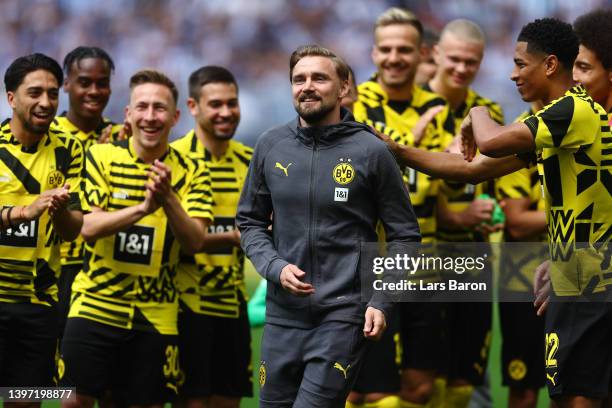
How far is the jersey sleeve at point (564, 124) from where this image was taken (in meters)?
5.50

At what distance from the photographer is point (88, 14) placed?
1620 cm

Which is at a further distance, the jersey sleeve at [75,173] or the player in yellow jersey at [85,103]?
the player in yellow jersey at [85,103]

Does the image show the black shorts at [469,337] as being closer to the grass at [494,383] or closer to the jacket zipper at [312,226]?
the grass at [494,383]

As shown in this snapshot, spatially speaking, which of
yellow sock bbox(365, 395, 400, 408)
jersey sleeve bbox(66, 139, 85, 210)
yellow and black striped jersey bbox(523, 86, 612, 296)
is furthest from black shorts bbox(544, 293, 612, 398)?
jersey sleeve bbox(66, 139, 85, 210)

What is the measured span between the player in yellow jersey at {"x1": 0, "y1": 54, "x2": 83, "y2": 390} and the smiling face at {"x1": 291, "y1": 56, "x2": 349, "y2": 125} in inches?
60.8

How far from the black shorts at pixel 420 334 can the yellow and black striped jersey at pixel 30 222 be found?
2452mm

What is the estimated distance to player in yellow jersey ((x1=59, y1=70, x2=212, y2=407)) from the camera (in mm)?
7074

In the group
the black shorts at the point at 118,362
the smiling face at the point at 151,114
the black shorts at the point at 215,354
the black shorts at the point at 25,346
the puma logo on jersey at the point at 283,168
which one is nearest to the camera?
the puma logo on jersey at the point at 283,168

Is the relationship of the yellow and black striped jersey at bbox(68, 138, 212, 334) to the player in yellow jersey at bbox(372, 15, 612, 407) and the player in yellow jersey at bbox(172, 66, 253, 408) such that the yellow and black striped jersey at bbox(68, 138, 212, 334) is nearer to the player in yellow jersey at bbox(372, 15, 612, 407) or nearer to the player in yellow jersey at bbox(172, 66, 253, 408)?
the player in yellow jersey at bbox(172, 66, 253, 408)

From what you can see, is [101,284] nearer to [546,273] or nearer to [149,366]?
[149,366]

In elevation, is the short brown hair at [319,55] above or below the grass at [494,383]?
above

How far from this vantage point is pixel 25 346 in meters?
6.80

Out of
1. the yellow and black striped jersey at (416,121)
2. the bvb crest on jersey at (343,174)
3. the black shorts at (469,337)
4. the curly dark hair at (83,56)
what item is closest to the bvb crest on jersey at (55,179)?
the curly dark hair at (83,56)

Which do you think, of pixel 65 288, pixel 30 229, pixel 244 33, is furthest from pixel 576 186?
pixel 244 33
